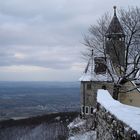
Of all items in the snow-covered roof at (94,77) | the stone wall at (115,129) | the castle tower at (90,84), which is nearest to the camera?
the stone wall at (115,129)

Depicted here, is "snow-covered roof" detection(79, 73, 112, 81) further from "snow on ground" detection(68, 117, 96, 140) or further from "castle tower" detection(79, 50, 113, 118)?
"snow on ground" detection(68, 117, 96, 140)

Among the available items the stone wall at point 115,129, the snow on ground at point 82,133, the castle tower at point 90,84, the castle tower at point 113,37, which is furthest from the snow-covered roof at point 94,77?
the stone wall at point 115,129

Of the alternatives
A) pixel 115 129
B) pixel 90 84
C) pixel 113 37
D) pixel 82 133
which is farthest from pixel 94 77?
pixel 115 129

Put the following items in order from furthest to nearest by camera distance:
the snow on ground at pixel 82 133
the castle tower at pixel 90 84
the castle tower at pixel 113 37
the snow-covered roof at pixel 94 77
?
the castle tower at pixel 90 84, the snow-covered roof at pixel 94 77, the castle tower at pixel 113 37, the snow on ground at pixel 82 133

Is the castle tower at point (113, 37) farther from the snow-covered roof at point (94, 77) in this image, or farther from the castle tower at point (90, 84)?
the castle tower at point (90, 84)

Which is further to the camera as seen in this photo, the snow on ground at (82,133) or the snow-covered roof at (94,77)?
the snow-covered roof at (94,77)

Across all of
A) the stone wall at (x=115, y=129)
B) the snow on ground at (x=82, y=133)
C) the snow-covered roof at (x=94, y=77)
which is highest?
the snow-covered roof at (x=94, y=77)

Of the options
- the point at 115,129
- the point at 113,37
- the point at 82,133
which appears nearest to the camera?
the point at 115,129

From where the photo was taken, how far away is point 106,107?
905 cm

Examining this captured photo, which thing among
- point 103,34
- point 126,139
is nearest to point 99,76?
point 103,34

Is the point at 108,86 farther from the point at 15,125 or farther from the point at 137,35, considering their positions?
the point at 137,35

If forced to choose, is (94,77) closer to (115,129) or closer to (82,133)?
(82,133)

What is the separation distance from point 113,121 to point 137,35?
55.4 feet

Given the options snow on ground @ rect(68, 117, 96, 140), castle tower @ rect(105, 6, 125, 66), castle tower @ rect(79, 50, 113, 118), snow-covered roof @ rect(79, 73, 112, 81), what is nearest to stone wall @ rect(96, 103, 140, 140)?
snow on ground @ rect(68, 117, 96, 140)
